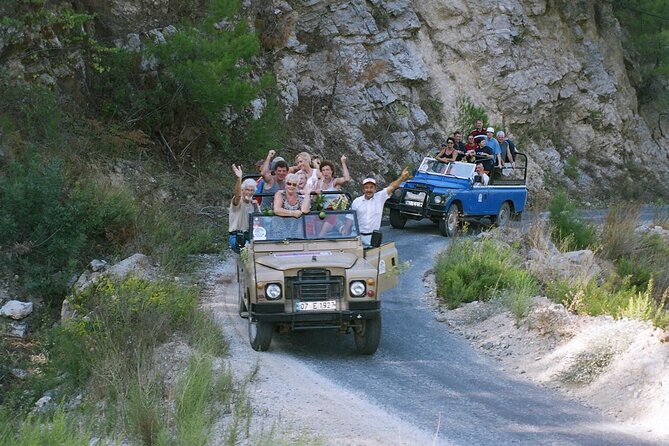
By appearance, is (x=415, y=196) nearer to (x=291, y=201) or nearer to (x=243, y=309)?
(x=291, y=201)

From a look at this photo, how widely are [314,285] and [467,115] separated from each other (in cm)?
2138

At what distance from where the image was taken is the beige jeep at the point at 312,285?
380 inches

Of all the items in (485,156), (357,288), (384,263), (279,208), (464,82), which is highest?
(464,82)

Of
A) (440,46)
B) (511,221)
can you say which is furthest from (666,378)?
(440,46)

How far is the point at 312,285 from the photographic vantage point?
977cm

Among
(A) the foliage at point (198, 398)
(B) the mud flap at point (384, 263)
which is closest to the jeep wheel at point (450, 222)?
(B) the mud flap at point (384, 263)

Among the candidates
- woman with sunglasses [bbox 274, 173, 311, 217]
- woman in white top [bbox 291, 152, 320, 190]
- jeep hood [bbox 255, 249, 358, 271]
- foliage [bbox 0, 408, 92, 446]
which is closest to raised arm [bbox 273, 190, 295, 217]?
woman with sunglasses [bbox 274, 173, 311, 217]

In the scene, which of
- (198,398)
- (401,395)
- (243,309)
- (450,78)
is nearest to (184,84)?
(243,309)

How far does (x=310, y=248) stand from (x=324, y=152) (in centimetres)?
1460

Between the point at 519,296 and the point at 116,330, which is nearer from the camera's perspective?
the point at 116,330

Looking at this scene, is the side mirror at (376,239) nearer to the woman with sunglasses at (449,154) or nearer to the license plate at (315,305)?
the license plate at (315,305)

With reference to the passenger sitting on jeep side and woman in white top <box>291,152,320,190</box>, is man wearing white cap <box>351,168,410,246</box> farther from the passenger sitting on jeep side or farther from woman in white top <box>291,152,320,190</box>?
the passenger sitting on jeep side

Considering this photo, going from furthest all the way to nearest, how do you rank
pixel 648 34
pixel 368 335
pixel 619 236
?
pixel 648 34 < pixel 619 236 < pixel 368 335

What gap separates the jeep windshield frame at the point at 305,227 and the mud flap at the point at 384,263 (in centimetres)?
37
